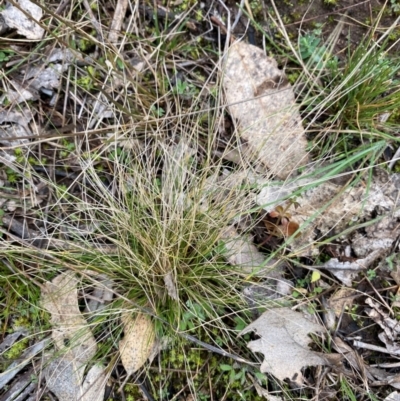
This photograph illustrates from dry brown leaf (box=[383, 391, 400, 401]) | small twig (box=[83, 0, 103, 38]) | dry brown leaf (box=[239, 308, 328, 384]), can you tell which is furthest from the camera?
small twig (box=[83, 0, 103, 38])

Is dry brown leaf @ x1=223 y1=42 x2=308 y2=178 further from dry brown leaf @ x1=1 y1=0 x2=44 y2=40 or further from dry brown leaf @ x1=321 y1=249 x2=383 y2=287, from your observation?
dry brown leaf @ x1=1 y1=0 x2=44 y2=40

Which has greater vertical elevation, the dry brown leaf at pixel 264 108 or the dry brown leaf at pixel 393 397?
the dry brown leaf at pixel 264 108

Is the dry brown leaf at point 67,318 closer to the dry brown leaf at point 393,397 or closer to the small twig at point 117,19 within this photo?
the small twig at point 117,19

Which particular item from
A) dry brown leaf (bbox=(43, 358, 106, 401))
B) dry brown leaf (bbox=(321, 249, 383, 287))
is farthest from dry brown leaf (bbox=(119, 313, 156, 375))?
dry brown leaf (bbox=(321, 249, 383, 287))

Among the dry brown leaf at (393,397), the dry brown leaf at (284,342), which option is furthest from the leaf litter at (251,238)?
the dry brown leaf at (393,397)

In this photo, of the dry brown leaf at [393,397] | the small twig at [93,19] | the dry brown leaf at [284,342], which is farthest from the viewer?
the small twig at [93,19]

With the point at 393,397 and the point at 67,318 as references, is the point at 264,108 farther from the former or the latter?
the point at 393,397
